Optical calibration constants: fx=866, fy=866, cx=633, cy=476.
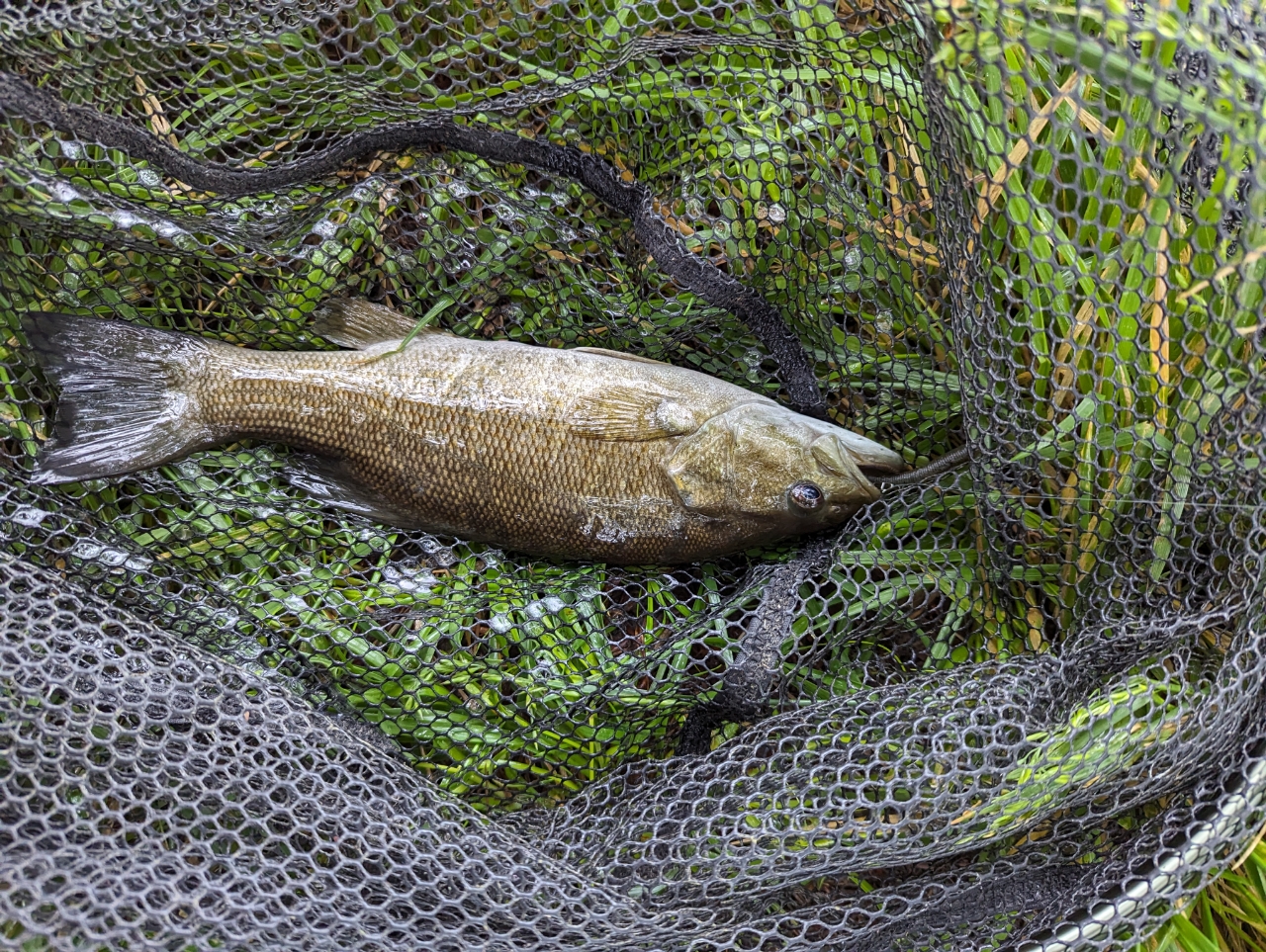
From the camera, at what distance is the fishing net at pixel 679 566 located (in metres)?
2.06

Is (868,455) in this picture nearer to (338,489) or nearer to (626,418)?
(626,418)

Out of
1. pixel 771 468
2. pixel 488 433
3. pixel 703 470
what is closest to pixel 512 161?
pixel 488 433

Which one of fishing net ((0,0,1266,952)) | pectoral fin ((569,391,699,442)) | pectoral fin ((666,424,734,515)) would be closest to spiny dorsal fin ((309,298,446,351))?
fishing net ((0,0,1266,952))

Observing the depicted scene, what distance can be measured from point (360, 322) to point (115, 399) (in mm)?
789

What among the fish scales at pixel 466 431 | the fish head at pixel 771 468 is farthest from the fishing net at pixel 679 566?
the fish scales at pixel 466 431

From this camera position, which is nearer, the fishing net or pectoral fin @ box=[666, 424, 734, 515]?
the fishing net

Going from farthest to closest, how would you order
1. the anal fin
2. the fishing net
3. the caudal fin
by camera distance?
the anal fin < the caudal fin < the fishing net

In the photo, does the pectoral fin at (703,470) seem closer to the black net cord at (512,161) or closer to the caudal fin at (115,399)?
the black net cord at (512,161)

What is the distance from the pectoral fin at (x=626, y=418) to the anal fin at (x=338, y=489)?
67 cm

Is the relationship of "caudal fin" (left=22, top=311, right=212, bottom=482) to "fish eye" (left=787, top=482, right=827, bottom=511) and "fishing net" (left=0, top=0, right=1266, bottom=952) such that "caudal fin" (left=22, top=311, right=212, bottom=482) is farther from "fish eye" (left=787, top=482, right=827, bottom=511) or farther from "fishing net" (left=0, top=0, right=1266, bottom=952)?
"fish eye" (left=787, top=482, right=827, bottom=511)

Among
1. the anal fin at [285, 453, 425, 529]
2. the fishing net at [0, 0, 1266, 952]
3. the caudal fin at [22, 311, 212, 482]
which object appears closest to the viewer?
the fishing net at [0, 0, 1266, 952]

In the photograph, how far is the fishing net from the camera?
2.06 metres

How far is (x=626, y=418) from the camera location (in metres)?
2.76

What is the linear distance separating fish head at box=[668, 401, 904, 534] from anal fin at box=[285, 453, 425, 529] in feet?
3.10
